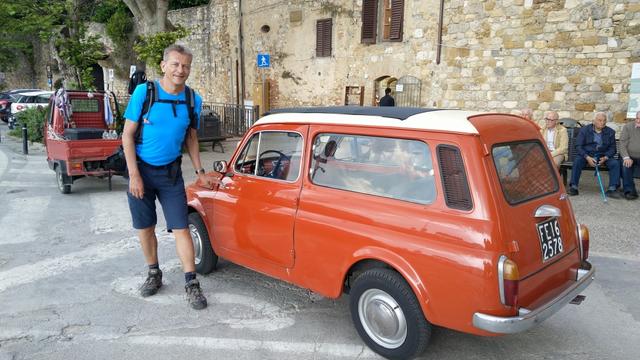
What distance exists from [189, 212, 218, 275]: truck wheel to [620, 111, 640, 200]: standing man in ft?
23.9

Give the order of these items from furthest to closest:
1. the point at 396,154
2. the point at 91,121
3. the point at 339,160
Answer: the point at 91,121
the point at 339,160
the point at 396,154

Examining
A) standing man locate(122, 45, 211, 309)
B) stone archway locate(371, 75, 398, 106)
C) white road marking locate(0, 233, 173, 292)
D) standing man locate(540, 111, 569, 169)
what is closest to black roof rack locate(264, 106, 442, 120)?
standing man locate(122, 45, 211, 309)

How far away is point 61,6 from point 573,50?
15.3 m

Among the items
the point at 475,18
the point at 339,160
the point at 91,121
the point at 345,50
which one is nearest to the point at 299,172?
the point at 339,160

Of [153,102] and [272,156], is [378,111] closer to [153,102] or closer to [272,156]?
[272,156]

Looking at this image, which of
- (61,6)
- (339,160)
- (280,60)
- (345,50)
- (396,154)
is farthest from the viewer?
(280,60)

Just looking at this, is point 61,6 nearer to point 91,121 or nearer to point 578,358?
point 91,121

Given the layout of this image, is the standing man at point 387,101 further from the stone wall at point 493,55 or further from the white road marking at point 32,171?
the white road marking at point 32,171

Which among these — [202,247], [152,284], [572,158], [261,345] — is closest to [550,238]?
[261,345]

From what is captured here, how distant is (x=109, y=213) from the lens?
289 inches

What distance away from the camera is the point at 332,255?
11.3 feet

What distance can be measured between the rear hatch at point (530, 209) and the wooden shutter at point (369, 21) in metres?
13.2

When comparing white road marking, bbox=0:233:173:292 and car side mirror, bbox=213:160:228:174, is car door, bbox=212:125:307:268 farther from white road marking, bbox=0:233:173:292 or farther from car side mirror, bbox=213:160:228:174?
white road marking, bbox=0:233:173:292

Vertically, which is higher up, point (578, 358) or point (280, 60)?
point (280, 60)
